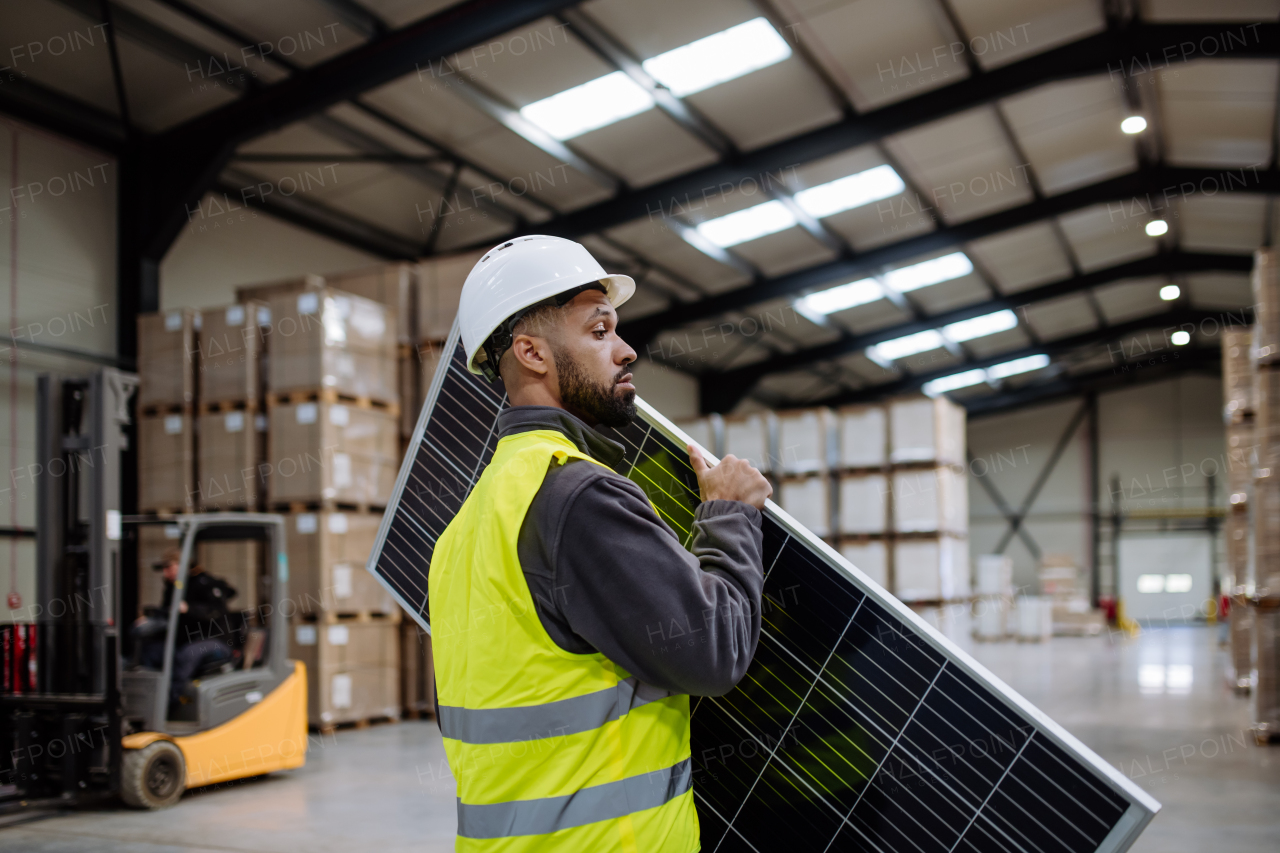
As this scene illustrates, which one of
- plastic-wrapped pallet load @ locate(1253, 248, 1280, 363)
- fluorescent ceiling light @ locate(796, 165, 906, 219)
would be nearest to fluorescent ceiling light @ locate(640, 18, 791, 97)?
fluorescent ceiling light @ locate(796, 165, 906, 219)

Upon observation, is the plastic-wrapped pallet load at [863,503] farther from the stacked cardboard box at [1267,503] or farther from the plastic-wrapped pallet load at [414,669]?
the plastic-wrapped pallet load at [414,669]

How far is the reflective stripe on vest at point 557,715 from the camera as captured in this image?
1.36 metres

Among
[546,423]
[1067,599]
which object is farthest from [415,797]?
[1067,599]

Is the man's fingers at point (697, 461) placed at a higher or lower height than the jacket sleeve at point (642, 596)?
higher

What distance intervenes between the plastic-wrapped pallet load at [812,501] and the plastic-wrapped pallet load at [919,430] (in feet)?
3.61

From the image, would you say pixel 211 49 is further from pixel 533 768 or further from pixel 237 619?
pixel 533 768

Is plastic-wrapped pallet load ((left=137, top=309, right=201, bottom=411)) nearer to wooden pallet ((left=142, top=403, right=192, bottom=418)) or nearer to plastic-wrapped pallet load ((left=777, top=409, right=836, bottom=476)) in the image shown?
wooden pallet ((left=142, top=403, right=192, bottom=418))

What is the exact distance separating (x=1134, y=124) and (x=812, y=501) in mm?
6276

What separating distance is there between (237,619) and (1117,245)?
1639 cm

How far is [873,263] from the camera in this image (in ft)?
50.6

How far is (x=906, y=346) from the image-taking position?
73.4 feet

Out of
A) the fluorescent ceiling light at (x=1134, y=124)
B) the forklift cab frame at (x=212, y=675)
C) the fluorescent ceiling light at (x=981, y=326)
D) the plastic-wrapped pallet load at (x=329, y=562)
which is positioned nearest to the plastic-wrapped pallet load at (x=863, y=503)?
the fluorescent ceiling light at (x=1134, y=124)

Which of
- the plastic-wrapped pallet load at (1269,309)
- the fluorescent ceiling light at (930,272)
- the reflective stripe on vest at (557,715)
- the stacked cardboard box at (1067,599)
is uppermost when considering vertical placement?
the fluorescent ceiling light at (930,272)

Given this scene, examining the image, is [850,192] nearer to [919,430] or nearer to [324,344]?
[919,430]
